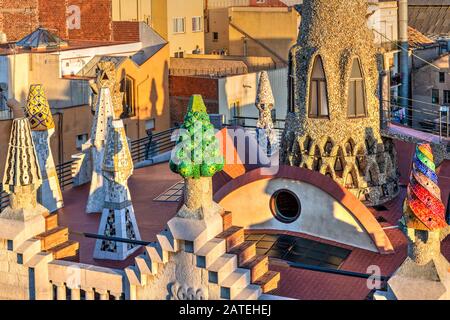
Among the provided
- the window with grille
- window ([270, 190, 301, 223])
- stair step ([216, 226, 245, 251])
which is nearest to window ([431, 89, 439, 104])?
window ([270, 190, 301, 223])

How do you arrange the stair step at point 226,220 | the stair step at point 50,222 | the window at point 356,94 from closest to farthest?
the stair step at point 226,220
the stair step at point 50,222
the window at point 356,94

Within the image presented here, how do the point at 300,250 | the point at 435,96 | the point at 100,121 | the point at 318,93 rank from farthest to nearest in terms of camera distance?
the point at 435,96 < the point at 100,121 < the point at 318,93 < the point at 300,250

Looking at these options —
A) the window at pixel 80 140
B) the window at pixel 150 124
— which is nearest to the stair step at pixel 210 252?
the window at pixel 80 140

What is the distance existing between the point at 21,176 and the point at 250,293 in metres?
4.89

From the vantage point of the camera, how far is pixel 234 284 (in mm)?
15953

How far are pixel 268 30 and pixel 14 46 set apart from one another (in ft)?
71.2

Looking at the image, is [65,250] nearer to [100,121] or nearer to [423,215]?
[423,215]

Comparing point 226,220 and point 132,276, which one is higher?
point 226,220

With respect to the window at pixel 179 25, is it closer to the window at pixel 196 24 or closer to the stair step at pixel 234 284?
the window at pixel 196 24

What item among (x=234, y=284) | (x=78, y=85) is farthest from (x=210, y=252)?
(x=78, y=85)

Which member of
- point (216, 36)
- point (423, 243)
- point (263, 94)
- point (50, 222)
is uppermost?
point (216, 36)

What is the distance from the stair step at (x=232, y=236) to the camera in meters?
16.4

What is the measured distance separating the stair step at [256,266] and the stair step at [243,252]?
0.17 feet

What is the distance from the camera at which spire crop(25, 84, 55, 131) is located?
26.0 meters
